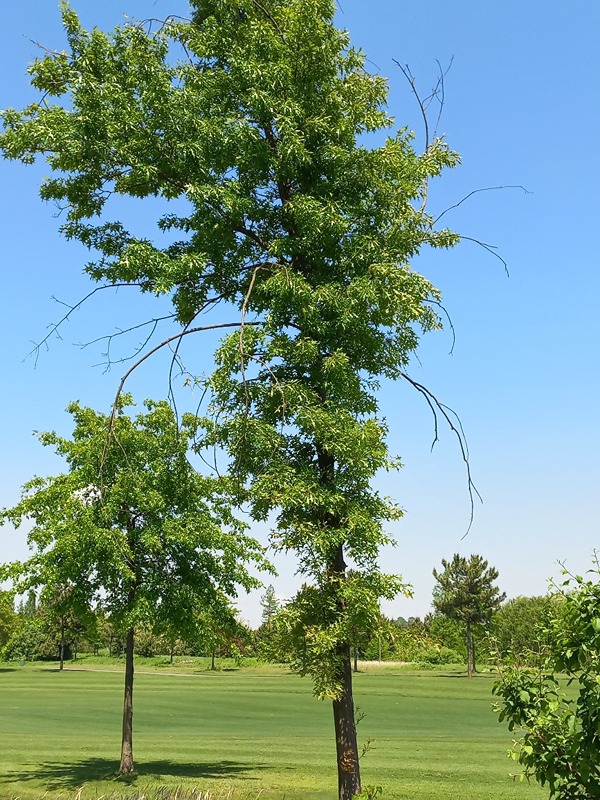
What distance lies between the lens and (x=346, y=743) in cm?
1052

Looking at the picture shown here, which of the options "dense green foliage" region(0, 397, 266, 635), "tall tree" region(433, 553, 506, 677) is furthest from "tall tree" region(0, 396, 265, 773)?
"tall tree" region(433, 553, 506, 677)

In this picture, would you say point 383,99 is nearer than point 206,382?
No

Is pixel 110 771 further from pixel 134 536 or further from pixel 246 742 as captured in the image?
pixel 246 742

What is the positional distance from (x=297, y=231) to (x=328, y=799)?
10.3 meters

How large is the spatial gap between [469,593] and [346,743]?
61.6 metres

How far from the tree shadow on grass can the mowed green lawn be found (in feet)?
0.11

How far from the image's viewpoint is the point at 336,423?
34.1 ft

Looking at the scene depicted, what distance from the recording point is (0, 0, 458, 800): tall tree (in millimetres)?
10523

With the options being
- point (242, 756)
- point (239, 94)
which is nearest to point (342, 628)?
point (239, 94)

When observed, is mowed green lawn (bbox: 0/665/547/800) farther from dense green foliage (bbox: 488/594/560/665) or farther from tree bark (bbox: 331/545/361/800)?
dense green foliage (bbox: 488/594/560/665)

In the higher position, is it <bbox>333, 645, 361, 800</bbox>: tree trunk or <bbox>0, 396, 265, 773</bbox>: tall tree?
<bbox>0, 396, 265, 773</bbox>: tall tree

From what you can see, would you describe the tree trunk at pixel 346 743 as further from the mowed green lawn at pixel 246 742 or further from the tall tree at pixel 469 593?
the tall tree at pixel 469 593

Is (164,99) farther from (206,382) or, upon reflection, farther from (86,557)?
(86,557)

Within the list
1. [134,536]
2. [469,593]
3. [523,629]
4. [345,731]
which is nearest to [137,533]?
[134,536]
